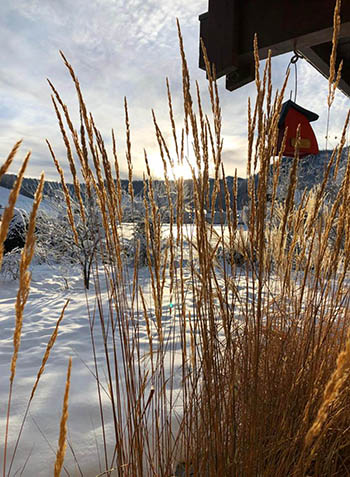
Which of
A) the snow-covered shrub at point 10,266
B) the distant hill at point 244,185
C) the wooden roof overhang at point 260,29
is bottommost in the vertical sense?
the snow-covered shrub at point 10,266

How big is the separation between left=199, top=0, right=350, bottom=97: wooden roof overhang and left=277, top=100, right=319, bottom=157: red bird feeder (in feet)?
2.91

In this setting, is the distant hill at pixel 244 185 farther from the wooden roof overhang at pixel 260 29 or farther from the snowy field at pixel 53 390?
the wooden roof overhang at pixel 260 29

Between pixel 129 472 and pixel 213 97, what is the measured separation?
3.11ft

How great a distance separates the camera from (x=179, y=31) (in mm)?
851

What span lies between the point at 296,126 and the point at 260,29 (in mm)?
1359

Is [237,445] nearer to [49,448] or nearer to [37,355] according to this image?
[49,448]

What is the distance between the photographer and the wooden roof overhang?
5.40 feet

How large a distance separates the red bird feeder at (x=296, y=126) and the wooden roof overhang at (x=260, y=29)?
2.91 feet

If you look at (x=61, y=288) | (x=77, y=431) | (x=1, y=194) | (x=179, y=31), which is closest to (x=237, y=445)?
(x=77, y=431)

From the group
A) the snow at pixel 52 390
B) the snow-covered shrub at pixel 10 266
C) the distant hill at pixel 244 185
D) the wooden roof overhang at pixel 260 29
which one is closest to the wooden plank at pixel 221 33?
the wooden roof overhang at pixel 260 29

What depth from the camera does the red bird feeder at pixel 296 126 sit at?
3.02m

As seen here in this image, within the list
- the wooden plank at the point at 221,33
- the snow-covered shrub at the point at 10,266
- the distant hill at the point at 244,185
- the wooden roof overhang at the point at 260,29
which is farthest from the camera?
the snow-covered shrub at the point at 10,266

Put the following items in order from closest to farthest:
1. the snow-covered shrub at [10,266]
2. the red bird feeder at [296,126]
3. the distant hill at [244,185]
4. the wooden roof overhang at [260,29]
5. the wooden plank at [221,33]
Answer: the distant hill at [244,185]
the wooden roof overhang at [260,29]
the wooden plank at [221,33]
the red bird feeder at [296,126]
the snow-covered shrub at [10,266]

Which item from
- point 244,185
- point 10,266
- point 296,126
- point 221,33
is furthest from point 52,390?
point 244,185
